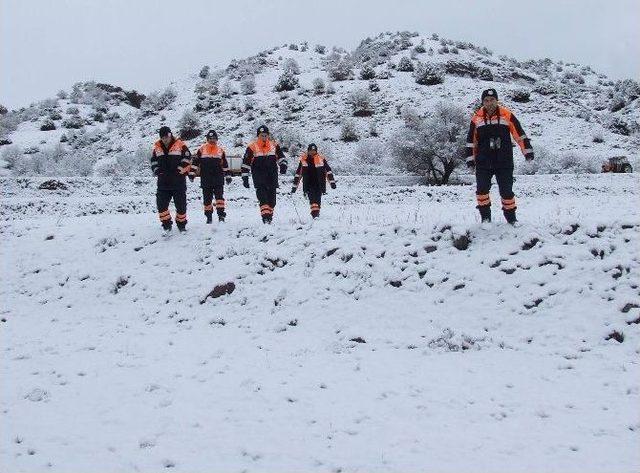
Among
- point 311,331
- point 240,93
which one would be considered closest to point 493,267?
point 311,331

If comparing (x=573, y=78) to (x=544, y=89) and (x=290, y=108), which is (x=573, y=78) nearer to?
(x=544, y=89)

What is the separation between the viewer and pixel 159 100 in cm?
5675

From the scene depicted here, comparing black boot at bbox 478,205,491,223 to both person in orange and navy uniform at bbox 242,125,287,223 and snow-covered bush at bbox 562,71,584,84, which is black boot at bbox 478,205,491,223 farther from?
snow-covered bush at bbox 562,71,584,84

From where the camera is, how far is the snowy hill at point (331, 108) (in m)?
38.2

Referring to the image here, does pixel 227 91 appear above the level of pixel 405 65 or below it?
below

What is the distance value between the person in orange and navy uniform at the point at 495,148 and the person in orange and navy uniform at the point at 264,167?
4.31 m

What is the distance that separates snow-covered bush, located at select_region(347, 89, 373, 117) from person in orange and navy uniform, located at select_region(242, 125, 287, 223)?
35.6m

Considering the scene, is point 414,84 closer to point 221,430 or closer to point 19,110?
point 19,110

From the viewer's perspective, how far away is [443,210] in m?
14.3

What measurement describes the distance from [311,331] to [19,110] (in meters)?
67.2

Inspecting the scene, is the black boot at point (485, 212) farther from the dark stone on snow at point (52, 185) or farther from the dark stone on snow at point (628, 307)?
the dark stone on snow at point (52, 185)

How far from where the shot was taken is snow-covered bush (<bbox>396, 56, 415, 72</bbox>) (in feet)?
184

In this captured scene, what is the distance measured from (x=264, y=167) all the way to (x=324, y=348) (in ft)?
18.1

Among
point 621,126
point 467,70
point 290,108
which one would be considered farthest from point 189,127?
point 621,126
